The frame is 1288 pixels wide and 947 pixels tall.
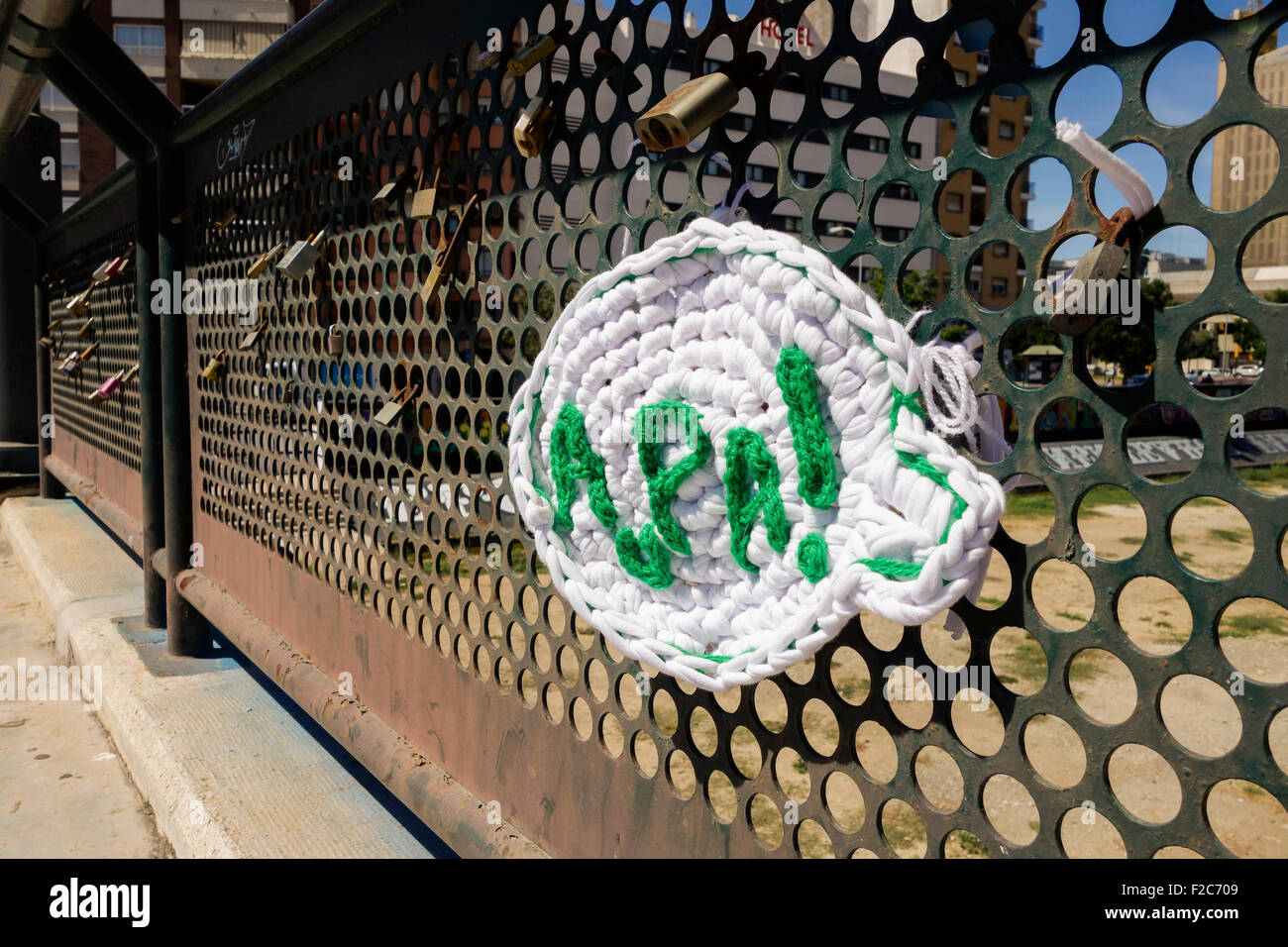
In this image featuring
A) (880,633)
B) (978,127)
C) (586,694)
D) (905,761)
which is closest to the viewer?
(978,127)

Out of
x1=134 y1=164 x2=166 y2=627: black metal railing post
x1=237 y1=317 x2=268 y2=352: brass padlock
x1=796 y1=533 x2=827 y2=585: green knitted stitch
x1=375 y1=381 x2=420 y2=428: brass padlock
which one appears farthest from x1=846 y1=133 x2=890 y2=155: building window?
x1=134 y1=164 x2=166 y2=627: black metal railing post

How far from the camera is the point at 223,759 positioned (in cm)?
334

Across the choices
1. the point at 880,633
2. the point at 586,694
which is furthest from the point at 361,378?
the point at 880,633

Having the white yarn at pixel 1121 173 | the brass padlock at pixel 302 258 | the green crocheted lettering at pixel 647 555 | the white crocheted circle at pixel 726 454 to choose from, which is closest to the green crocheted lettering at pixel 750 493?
the white crocheted circle at pixel 726 454

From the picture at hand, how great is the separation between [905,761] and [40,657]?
5542mm

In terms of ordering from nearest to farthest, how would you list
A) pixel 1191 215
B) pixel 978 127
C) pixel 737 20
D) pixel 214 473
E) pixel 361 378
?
pixel 1191 215 → pixel 978 127 → pixel 737 20 → pixel 361 378 → pixel 214 473

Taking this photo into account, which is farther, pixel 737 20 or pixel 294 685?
pixel 294 685

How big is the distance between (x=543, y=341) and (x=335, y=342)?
1201 millimetres

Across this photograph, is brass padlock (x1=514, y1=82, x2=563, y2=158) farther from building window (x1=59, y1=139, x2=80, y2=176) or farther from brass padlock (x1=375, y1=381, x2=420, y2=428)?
building window (x1=59, y1=139, x2=80, y2=176)

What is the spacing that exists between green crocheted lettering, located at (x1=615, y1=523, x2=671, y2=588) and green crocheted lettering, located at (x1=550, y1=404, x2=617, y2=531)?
5cm

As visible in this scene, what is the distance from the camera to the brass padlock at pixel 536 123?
189 cm

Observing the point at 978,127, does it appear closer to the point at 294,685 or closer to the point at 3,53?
the point at 294,685

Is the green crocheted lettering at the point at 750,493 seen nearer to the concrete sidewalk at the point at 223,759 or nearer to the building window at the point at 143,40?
the concrete sidewalk at the point at 223,759

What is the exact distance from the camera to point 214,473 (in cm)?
433
